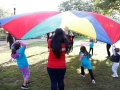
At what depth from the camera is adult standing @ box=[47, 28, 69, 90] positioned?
3330 mm

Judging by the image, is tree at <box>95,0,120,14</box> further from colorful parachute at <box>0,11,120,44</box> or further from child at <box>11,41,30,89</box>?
child at <box>11,41,30,89</box>

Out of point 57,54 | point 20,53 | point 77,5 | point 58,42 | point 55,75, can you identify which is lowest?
point 55,75

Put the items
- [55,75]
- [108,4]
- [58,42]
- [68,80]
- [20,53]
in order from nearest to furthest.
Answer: [58,42], [55,75], [20,53], [68,80], [108,4]

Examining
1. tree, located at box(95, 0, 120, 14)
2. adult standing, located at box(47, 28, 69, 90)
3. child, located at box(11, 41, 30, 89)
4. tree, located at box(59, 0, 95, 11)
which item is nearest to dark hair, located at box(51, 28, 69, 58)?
adult standing, located at box(47, 28, 69, 90)

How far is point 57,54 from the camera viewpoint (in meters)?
3.37

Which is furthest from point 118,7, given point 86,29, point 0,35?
point 0,35

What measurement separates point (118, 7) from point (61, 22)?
12646 mm

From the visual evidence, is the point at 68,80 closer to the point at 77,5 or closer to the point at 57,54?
the point at 57,54

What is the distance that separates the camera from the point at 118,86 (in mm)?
5062

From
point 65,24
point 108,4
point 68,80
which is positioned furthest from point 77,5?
point 65,24

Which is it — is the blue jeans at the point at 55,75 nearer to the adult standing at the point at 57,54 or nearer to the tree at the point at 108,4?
the adult standing at the point at 57,54

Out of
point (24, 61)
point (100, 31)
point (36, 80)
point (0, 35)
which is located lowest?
point (0, 35)

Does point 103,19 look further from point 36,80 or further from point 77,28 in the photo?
point 36,80

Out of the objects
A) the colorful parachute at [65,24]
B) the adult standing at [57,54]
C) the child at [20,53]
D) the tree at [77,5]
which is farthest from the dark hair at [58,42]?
the tree at [77,5]
